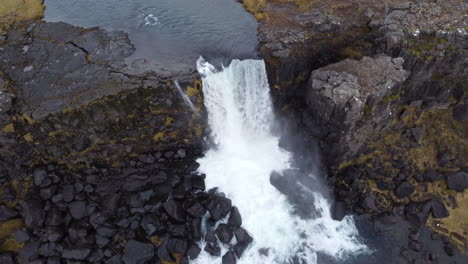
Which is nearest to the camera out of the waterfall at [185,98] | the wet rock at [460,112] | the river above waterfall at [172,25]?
the waterfall at [185,98]

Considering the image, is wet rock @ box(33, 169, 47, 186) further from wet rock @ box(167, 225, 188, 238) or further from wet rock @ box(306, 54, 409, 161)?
wet rock @ box(306, 54, 409, 161)

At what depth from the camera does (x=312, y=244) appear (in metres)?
23.8

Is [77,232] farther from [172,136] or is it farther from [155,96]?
[155,96]

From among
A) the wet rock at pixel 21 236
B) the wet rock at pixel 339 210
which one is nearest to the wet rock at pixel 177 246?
the wet rock at pixel 21 236

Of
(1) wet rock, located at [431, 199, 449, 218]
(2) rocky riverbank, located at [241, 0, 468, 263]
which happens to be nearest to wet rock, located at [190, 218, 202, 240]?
(2) rocky riverbank, located at [241, 0, 468, 263]

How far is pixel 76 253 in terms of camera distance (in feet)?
71.2

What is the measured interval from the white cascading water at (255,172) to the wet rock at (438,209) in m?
7.42

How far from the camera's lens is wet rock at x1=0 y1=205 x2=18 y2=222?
22719 millimetres

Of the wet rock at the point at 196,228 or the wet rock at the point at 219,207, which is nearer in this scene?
the wet rock at the point at 196,228

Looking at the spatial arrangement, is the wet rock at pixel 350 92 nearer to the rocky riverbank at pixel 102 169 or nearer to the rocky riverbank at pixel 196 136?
the rocky riverbank at pixel 196 136

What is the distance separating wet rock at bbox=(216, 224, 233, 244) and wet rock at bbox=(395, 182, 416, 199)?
15562 millimetres

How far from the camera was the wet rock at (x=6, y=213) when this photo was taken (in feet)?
74.5

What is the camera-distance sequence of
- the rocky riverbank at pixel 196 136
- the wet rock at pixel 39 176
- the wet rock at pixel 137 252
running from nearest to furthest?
the wet rock at pixel 137 252 < the rocky riverbank at pixel 196 136 < the wet rock at pixel 39 176

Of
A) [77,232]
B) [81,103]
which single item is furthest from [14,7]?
[77,232]
